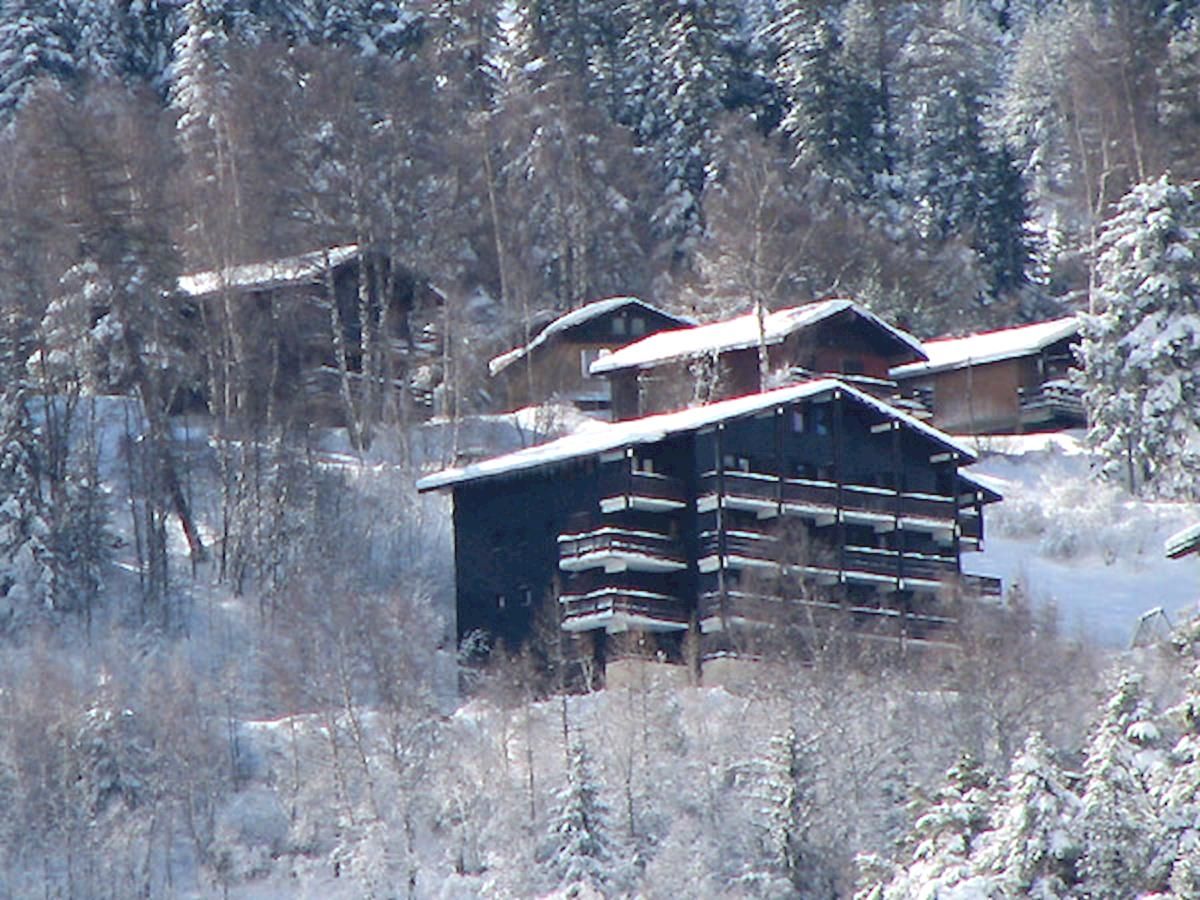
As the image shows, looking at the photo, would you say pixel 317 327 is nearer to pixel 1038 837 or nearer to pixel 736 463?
pixel 736 463

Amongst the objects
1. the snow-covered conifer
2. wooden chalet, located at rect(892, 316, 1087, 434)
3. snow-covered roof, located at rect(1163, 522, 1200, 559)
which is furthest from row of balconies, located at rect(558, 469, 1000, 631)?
the snow-covered conifer

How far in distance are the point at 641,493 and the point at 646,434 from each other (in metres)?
1.21

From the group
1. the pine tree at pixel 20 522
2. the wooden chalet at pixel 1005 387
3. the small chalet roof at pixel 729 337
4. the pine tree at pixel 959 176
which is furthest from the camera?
the pine tree at pixel 959 176

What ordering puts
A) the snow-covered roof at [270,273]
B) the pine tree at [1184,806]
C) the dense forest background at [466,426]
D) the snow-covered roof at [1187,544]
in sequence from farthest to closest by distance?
the snow-covered roof at [270,273] < the dense forest background at [466,426] < the snow-covered roof at [1187,544] < the pine tree at [1184,806]

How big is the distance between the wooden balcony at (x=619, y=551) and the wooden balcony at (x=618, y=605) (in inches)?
10.0

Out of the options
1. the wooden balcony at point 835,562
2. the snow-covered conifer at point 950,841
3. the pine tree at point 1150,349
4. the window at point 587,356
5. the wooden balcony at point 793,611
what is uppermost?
the window at point 587,356

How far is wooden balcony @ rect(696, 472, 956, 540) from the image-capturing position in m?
52.2

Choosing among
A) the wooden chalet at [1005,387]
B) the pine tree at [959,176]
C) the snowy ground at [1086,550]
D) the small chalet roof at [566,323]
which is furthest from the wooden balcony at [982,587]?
the pine tree at [959,176]

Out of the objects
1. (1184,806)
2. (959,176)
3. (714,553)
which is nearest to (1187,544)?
(1184,806)

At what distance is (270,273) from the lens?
65.9 metres

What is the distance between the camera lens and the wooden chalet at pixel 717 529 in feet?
168

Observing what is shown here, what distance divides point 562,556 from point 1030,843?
88.8ft

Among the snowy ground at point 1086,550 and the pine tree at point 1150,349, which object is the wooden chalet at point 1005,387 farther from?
the snowy ground at point 1086,550

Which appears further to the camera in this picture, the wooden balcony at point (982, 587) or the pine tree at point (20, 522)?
the pine tree at point (20, 522)
